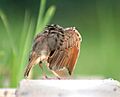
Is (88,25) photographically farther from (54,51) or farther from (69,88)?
(69,88)

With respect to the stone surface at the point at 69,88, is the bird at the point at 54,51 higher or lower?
higher

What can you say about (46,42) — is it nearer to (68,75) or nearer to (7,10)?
(68,75)

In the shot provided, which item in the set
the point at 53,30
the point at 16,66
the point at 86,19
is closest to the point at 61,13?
the point at 86,19

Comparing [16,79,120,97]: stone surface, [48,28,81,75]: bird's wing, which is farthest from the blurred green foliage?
[16,79,120,97]: stone surface

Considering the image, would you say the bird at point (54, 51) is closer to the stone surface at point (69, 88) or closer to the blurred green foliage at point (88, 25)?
the stone surface at point (69, 88)

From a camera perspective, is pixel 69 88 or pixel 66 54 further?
pixel 66 54

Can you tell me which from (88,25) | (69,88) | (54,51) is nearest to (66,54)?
(54,51)

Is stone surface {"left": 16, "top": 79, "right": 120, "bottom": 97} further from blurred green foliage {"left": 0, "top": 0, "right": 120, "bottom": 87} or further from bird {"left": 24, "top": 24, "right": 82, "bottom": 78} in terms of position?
blurred green foliage {"left": 0, "top": 0, "right": 120, "bottom": 87}

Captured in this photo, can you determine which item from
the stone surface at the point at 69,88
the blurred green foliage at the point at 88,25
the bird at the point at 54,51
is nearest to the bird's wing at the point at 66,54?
the bird at the point at 54,51
